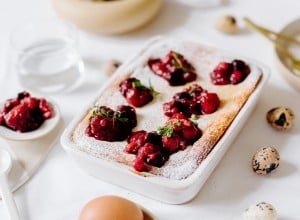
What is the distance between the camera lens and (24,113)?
125 centimetres

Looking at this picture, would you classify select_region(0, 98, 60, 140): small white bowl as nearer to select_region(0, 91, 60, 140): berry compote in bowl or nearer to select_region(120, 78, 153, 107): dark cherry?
select_region(0, 91, 60, 140): berry compote in bowl

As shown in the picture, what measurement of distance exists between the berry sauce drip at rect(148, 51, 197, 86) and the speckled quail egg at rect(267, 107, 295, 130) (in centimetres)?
18

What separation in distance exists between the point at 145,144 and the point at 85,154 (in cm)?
11

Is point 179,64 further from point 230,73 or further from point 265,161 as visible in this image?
point 265,161

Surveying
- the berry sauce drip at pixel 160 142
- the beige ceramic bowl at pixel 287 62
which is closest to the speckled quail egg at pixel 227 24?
the beige ceramic bowl at pixel 287 62

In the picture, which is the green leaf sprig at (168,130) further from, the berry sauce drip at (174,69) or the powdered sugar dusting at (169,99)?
the berry sauce drip at (174,69)

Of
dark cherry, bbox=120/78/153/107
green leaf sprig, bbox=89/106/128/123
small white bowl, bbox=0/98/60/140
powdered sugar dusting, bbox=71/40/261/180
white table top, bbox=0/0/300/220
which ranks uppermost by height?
green leaf sprig, bbox=89/106/128/123

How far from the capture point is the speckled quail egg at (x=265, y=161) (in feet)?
3.82

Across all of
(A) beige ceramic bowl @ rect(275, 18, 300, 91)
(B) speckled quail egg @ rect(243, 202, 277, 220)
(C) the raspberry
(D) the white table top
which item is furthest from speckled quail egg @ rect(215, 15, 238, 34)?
(B) speckled quail egg @ rect(243, 202, 277, 220)

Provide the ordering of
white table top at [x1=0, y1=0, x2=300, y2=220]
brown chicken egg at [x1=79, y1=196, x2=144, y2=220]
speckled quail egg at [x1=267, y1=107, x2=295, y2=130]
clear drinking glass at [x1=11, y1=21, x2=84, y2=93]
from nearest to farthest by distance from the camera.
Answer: brown chicken egg at [x1=79, y1=196, x2=144, y2=220]
white table top at [x1=0, y1=0, x2=300, y2=220]
speckled quail egg at [x1=267, y1=107, x2=295, y2=130]
clear drinking glass at [x1=11, y1=21, x2=84, y2=93]

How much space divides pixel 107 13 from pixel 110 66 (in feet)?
0.44

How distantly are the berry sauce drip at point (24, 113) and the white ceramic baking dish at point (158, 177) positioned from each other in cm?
9

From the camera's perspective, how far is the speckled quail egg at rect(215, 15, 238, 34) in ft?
4.85

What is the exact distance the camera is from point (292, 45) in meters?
1.43
